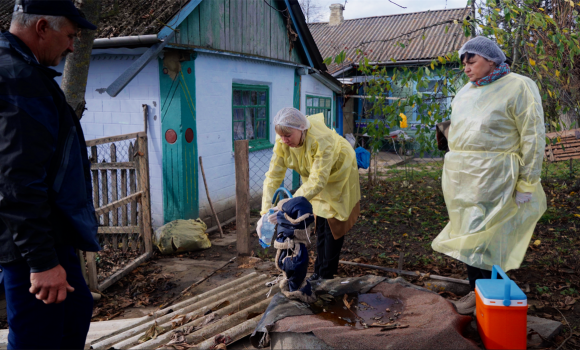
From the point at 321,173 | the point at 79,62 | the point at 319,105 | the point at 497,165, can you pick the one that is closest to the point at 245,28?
the point at 319,105

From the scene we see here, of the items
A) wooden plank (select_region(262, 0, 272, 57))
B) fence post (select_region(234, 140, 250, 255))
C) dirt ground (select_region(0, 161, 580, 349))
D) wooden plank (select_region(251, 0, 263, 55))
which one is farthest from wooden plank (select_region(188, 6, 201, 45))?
dirt ground (select_region(0, 161, 580, 349))

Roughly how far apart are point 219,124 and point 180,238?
219 centimetres

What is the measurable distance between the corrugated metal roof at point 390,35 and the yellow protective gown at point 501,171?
11968 mm

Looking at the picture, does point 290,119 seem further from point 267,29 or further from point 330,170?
point 267,29

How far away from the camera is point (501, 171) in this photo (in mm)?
3234

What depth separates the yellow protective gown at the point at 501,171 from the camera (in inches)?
125

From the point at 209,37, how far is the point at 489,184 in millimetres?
5191

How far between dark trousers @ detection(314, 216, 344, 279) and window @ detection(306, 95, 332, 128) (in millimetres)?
7437

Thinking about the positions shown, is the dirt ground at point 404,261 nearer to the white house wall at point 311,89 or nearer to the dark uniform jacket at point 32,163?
the dark uniform jacket at point 32,163

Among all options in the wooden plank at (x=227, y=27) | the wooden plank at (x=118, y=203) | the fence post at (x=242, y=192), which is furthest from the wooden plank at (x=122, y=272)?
the wooden plank at (x=227, y=27)

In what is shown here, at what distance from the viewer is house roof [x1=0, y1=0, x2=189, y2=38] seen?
5941mm

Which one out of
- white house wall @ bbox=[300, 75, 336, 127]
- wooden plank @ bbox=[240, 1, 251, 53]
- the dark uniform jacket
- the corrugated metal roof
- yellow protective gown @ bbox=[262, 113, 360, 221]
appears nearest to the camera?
the dark uniform jacket

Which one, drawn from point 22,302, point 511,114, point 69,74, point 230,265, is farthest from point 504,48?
point 22,302

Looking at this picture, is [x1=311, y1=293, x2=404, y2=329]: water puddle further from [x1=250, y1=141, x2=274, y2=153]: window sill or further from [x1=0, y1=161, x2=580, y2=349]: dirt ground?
[x1=250, y1=141, x2=274, y2=153]: window sill
